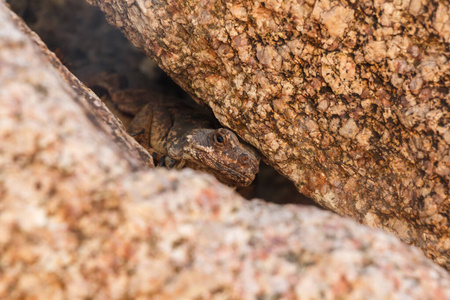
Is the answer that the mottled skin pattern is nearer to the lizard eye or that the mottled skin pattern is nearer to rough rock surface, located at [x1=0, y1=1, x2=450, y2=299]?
the lizard eye

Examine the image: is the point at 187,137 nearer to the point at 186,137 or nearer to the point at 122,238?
the point at 186,137

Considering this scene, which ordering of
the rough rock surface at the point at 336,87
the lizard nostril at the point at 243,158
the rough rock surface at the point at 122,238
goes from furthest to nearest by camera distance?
Result: the lizard nostril at the point at 243,158 < the rough rock surface at the point at 336,87 < the rough rock surface at the point at 122,238

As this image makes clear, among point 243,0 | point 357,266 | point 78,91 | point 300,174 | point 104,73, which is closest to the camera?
point 357,266

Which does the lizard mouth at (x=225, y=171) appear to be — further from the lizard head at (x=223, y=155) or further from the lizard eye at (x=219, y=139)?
the lizard eye at (x=219, y=139)

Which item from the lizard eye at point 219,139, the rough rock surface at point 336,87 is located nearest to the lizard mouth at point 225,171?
the lizard eye at point 219,139

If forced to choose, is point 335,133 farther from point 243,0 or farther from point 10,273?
point 10,273

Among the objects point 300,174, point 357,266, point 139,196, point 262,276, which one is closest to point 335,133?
point 300,174

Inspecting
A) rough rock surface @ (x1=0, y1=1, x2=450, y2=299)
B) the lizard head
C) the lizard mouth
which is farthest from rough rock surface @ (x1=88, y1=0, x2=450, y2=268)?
rough rock surface @ (x1=0, y1=1, x2=450, y2=299)

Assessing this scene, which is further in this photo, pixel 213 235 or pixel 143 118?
pixel 143 118
